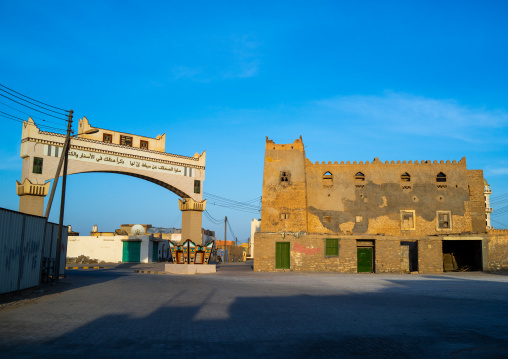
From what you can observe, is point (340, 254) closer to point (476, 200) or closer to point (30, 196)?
point (476, 200)

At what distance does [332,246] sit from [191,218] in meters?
10.7

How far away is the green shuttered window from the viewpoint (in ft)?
102

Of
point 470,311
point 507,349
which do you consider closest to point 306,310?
point 470,311

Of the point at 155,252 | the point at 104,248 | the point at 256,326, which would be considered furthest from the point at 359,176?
the point at 256,326

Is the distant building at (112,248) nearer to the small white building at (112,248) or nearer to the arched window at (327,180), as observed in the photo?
the small white building at (112,248)

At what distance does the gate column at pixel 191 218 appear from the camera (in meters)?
34.0

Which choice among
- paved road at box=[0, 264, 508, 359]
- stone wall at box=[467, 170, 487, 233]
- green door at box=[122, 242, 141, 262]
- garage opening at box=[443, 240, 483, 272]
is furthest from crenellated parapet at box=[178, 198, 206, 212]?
stone wall at box=[467, 170, 487, 233]

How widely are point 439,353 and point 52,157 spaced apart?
25503 mm

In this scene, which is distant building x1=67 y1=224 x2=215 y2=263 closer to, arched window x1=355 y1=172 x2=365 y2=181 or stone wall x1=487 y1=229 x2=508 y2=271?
arched window x1=355 y1=172 x2=365 y2=181

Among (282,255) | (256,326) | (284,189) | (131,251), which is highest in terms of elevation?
(284,189)

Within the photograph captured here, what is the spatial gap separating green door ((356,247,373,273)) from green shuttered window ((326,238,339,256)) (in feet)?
5.37

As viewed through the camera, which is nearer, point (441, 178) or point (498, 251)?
point (498, 251)

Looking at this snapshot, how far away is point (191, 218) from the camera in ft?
112

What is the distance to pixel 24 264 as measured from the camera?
15.3m
